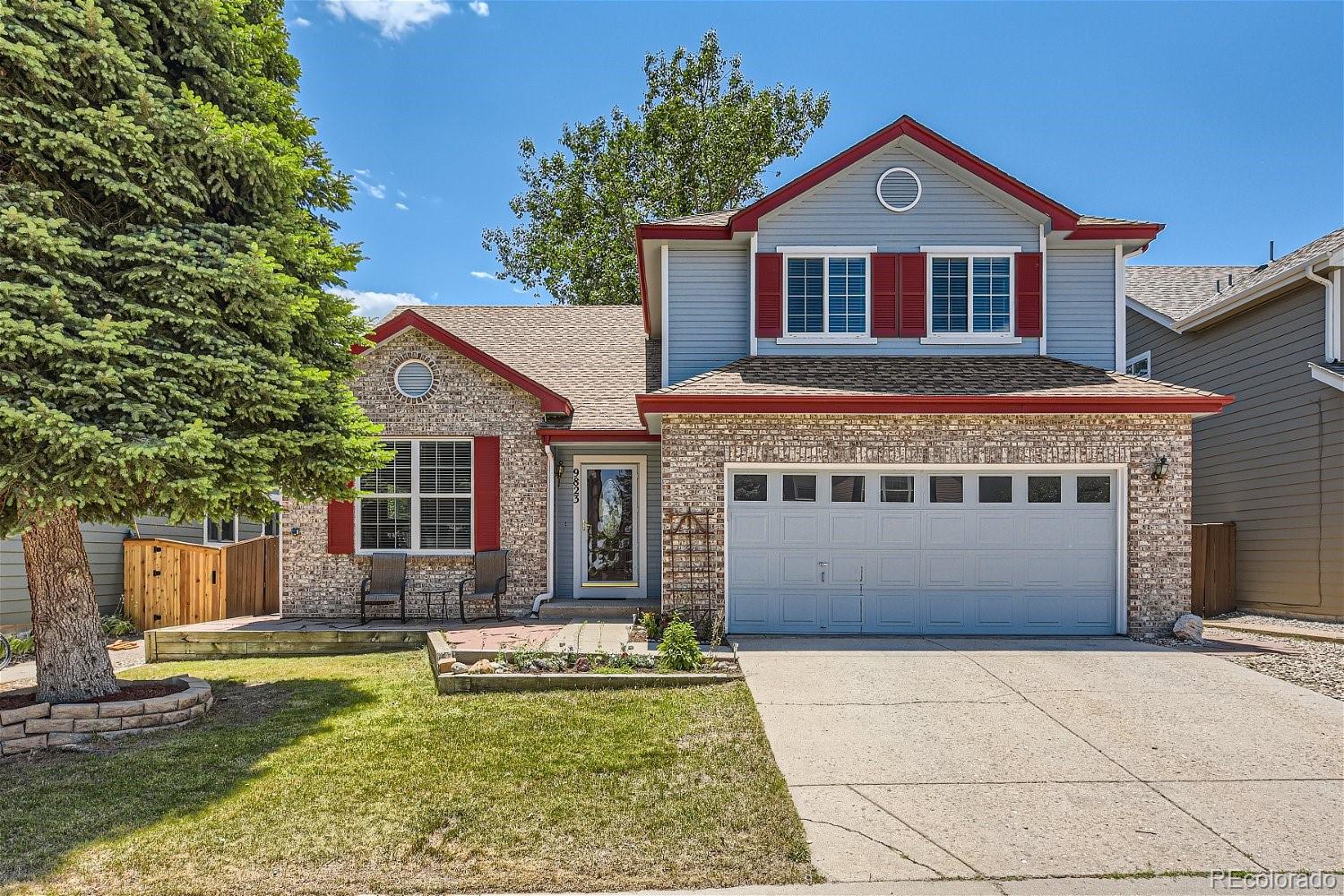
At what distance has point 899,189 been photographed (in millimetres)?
11391

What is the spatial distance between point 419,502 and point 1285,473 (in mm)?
13370

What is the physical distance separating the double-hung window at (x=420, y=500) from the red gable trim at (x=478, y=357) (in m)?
1.23

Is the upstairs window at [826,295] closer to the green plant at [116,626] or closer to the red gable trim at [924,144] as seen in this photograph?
the red gable trim at [924,144]

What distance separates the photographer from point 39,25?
5902mm

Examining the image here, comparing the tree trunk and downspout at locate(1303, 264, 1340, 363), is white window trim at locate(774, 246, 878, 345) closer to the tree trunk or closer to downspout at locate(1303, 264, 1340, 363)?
downspout at locate(1303, 264, 1340, 363)

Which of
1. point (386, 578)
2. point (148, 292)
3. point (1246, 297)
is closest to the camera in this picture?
point (148, 292)

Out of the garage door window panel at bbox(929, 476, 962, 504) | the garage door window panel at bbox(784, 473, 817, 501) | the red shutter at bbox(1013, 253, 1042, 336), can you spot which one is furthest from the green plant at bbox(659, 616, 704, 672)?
the red shutter at bbox(1013, 253, 1042, 336)

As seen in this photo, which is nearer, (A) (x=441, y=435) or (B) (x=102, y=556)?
(A) (x=441, y=435)

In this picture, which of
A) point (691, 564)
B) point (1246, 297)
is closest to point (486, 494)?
point (691, 564)

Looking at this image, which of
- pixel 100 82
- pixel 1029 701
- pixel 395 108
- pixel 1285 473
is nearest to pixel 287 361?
pixel 100 82

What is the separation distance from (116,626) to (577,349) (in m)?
8.73

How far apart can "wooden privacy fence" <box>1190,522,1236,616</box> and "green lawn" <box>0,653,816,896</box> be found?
939 centimetres

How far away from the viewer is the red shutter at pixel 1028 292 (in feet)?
37.0

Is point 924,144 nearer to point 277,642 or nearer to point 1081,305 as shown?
point 1081,305
